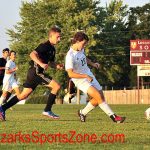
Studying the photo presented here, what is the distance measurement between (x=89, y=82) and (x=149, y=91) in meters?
59.2

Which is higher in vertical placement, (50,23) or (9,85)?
(50,23)

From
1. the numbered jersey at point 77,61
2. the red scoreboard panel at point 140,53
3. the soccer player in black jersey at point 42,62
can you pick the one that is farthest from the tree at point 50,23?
the numbered jersey at point 77,61

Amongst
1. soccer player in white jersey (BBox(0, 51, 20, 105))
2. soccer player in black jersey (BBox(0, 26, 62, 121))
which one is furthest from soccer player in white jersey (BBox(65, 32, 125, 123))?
soccer player in white jersey (BBox(0, 51, 20, 105))

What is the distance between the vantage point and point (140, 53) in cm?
5681

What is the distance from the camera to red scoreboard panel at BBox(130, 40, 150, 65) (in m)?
→ 56.2

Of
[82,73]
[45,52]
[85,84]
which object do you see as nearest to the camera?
[85,84]

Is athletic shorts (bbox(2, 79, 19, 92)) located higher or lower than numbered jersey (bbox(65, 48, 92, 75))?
lower

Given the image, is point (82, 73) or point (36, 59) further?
point (36, 59)

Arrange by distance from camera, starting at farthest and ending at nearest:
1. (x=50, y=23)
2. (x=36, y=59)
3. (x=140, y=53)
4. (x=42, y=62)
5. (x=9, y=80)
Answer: (x=50, y=23), (x=140, y=53), (x=9, y=80), (x=42, y=62), (x=36, y=59)

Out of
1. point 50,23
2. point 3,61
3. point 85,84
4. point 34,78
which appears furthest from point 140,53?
point 85,84

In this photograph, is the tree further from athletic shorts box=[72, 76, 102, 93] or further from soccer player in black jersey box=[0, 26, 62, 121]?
athletic shorts box=[72, 76, 102, 93]

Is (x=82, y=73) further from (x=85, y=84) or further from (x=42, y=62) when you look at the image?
(x=42, y=62)

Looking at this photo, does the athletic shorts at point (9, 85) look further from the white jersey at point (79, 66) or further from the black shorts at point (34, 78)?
the white jersey at point (79, 66)

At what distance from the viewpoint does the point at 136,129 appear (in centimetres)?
1043
